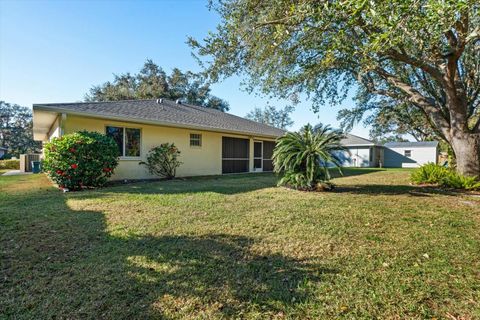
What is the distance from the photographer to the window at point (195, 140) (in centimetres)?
1244

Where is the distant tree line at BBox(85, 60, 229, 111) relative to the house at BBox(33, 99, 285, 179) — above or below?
above

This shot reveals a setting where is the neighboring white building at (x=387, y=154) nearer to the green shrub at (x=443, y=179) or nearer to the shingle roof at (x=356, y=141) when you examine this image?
the shingle roof at (x=356, y=141)

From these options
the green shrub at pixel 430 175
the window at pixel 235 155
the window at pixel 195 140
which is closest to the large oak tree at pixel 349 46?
the green shrub at pixel 430 175

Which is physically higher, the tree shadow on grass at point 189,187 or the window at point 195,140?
the window at point 195,140

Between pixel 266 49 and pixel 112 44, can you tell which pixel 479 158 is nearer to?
pixel 266 49

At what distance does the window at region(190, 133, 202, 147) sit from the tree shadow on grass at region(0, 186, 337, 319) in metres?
8.59

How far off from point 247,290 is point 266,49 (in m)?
6.80

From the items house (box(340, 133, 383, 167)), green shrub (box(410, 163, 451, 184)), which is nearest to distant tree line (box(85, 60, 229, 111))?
house (box(340, 133, 383, 167))

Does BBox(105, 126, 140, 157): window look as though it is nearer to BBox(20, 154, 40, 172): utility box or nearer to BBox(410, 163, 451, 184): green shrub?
BBox(410, 163, 451, 184): green shrub

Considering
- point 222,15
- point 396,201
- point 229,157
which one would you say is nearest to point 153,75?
point 229,157

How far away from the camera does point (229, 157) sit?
14195 millimetres

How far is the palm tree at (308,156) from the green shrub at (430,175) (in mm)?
4512

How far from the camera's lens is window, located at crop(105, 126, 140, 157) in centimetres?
998

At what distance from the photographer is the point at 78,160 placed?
7.64 meters
